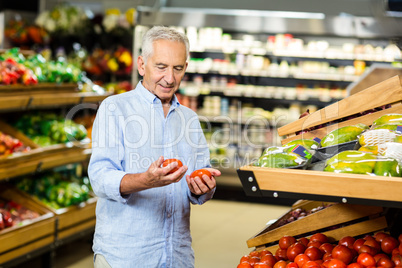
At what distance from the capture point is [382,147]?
1.65m

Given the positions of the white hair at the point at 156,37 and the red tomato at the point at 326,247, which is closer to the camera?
the red tomato at the point at 326,247

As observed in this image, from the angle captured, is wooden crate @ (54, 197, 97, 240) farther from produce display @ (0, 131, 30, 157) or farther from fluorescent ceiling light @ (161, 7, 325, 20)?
fluorescent ceiling light @ (161, 7, 325, 20)

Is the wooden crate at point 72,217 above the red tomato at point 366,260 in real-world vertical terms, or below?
below

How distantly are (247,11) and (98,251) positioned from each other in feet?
20.9

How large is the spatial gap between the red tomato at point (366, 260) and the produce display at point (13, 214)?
288 cm

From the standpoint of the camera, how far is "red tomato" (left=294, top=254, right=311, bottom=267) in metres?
1.78

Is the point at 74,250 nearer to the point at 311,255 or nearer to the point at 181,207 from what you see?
the point at 181,207

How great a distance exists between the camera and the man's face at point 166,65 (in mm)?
2160

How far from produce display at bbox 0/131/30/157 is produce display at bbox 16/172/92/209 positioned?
1.70 ft

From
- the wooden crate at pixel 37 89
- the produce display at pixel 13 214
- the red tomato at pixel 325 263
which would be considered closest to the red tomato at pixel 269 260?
the red tomato at pixel 325 263

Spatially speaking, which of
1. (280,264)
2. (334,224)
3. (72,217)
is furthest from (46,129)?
(280,264)

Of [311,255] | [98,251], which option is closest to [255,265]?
[311,255]

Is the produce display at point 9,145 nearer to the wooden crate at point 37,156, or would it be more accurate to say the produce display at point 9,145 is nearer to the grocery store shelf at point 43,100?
the wooden crate at point 37,156

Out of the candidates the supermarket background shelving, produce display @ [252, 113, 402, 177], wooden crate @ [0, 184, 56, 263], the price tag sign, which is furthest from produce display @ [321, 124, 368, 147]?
the supermarket background shelving
